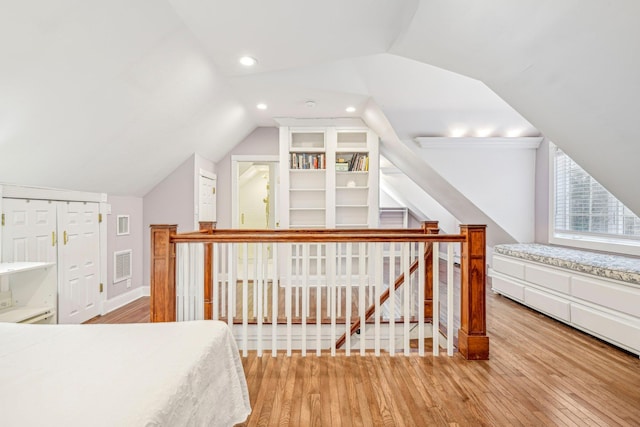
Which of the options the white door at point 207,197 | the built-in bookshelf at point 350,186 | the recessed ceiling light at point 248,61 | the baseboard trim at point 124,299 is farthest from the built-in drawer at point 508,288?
the baseboard trim at point 124,299

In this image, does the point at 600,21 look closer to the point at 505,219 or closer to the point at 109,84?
the point at 109,84

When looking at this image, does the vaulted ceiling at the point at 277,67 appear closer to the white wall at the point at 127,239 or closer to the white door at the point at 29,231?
the white door at the point at 29,231

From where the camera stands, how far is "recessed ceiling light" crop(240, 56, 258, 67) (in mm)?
2939

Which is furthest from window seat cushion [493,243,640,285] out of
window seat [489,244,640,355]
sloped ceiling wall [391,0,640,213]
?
sloped ceiling wall [391,0,640,213]

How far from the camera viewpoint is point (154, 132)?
11.0ft

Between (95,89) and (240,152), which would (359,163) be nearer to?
(240,152)

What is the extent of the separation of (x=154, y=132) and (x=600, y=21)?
349 cm

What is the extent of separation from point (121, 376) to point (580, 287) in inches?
138

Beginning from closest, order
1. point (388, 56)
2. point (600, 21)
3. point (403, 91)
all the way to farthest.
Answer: point (600, 21) → point (388, 56) → point (403, 91)

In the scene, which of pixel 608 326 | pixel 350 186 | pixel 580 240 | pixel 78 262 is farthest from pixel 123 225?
pixel 580 240

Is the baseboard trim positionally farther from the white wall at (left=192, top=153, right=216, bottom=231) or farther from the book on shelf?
the book on shelf

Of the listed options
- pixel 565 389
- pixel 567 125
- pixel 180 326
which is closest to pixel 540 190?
pixel 567 125

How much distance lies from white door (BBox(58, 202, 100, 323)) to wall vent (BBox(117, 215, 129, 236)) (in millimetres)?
421

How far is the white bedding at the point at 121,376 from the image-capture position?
0.86 meters
